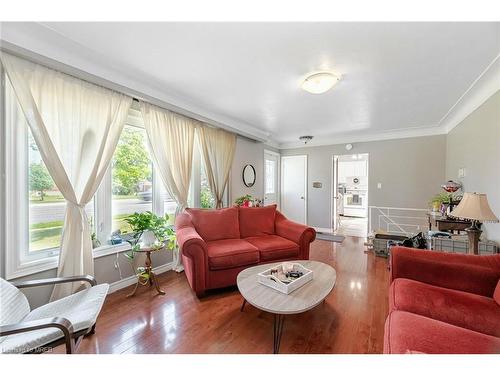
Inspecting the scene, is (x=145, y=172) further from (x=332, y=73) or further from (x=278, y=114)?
(x=332, y=73)

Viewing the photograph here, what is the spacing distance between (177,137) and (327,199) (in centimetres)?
394

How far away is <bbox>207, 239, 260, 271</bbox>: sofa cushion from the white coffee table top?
404 millimetres

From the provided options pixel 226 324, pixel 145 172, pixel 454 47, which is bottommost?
pixel 226 324

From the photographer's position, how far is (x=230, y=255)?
2.40m

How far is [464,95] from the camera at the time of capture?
2.70 m

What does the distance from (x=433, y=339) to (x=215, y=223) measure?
7.68ft

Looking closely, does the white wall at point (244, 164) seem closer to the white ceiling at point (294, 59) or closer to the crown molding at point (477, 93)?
the white ceiling at point (294, 59)

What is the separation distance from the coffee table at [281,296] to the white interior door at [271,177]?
12.0ft

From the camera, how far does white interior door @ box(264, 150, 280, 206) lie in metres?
5.53

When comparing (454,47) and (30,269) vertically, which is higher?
(454,47)

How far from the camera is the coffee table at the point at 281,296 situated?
147cm

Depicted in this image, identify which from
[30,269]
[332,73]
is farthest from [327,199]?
[30,269]

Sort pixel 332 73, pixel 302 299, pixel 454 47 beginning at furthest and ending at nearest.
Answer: pixel 332 73, pixel 454 47, pixel 302 299
